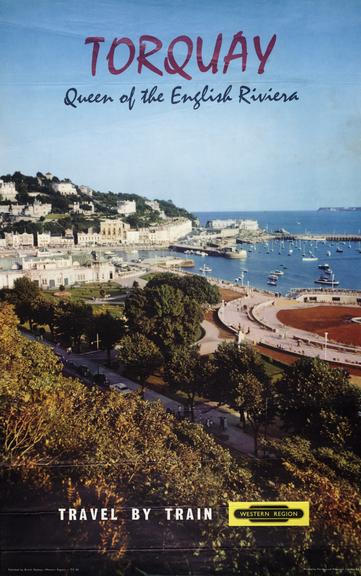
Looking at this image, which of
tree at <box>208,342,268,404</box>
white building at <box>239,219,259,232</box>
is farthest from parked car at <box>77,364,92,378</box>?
white building at <box>239,219,259,232</box>

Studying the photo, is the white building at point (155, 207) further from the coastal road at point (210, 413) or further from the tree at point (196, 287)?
the coastal road at point (210, 413)

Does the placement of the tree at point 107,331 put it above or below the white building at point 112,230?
below

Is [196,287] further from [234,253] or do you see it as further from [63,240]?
[63,240]

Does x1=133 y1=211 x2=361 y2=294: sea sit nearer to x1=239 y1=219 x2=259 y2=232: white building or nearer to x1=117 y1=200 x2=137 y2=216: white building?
x1=117 y1=200 x2=137 y2=216: white building

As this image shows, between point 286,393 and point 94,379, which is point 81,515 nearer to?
point 286,393

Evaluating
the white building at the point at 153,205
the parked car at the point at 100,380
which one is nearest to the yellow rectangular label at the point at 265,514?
the parked car at the point at 100,380

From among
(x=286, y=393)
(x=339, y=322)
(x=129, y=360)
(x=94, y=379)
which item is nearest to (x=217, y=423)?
(x=286, y=393)
